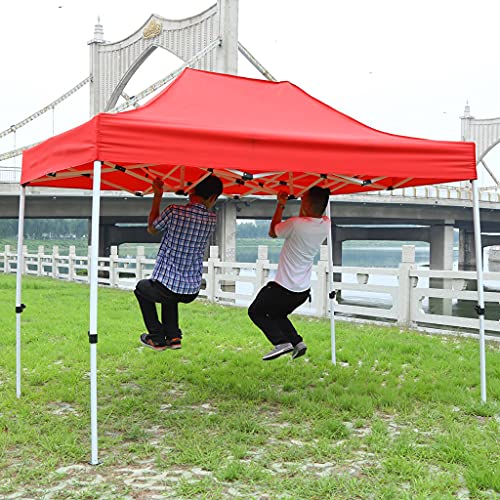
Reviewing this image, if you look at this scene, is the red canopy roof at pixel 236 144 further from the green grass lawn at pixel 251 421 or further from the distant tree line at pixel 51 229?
the distant tree line at pixel 51 229

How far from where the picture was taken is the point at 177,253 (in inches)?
219

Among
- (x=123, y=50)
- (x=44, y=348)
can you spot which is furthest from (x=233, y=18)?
(x=44, y=348)

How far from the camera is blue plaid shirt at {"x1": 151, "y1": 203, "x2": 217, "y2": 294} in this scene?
218 inches

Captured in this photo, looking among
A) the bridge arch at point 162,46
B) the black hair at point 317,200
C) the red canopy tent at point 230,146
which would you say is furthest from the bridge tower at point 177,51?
the black hair at point 317,200

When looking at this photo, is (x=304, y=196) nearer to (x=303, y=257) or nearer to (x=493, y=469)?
(x=303, y=257)

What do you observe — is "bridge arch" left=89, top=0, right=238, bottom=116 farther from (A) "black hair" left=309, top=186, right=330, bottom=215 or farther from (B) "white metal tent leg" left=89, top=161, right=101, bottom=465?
(B) "white metal tent leg" left=89, top=161, right=101, bottom=465

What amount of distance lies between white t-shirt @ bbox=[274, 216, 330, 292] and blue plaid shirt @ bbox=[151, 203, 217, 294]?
80 cm

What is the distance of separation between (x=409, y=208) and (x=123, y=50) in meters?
20.2

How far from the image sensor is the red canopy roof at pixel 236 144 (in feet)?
15.4

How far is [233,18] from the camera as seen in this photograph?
33.2m

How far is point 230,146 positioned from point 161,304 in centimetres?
162

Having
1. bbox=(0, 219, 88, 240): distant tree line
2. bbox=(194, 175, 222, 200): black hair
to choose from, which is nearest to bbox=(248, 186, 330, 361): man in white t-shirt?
bbox=(194, 175, 222, 200): black hair

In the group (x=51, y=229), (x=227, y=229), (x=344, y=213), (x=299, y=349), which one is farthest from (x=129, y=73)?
(x=51, y=229)

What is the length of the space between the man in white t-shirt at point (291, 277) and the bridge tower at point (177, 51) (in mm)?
25856
